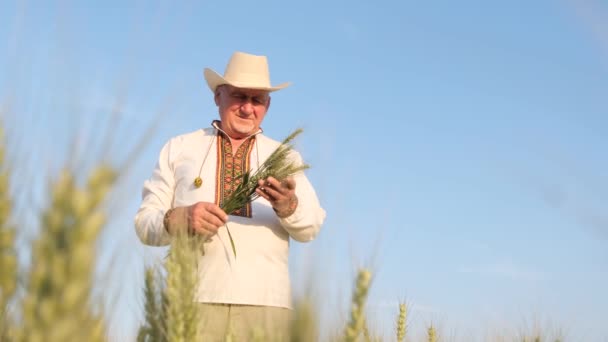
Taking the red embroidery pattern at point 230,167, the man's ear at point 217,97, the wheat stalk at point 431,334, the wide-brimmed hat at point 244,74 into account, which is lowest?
the wheat stalk at point 431,334

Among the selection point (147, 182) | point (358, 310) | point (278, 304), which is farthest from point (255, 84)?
point (358, 310)

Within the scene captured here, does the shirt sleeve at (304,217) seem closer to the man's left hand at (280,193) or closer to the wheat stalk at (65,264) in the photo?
the man's left hand at (280,193)

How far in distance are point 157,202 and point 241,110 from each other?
76 centimetres

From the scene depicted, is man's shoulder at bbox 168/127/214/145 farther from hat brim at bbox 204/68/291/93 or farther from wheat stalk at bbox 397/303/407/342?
wheat stalk at bbox 397/303/407/342

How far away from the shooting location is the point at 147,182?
4680 mm

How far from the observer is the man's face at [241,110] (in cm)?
460

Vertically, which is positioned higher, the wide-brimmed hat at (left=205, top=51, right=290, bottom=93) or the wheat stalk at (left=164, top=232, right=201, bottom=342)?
the wide-brimmed hat at (left=205, top=51, right=290, bottom=93)

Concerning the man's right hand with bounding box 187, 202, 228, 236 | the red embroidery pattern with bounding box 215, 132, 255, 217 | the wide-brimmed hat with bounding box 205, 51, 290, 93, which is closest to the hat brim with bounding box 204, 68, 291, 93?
the wide-brimmed hat with bounding box 205, 51, 290, 93

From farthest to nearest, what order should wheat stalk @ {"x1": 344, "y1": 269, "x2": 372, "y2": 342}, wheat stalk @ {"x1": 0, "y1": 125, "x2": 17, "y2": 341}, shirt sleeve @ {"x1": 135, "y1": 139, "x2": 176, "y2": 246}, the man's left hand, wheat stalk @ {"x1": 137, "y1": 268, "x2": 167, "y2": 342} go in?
1. shirt sleeve @ {"x1": 135, "y1": 139, "x2": 176, "y2": 246}
2. the man's left hand
3. wheat stalk @ {"x1": 137, "y1": 268, "x2": 167, "y2": 342}
4. wheat stalk @ {"x1": 344, "y1": 269, "x2": 372, "y2": 342}
5. wheat stalk @ {"x1": 0, "y1": 125, "x2": 17, "y2": 341}

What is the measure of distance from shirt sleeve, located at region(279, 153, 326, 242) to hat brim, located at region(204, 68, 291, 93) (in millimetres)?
471

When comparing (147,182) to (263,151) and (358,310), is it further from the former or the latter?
(358,310)

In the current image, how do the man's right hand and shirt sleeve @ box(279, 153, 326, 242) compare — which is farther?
shirt sleeve @ box(279, 153, 326, 242)

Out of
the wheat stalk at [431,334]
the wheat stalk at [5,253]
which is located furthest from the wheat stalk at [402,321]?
the wheat stalk at [5,253]

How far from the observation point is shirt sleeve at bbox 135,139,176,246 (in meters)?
4.22
